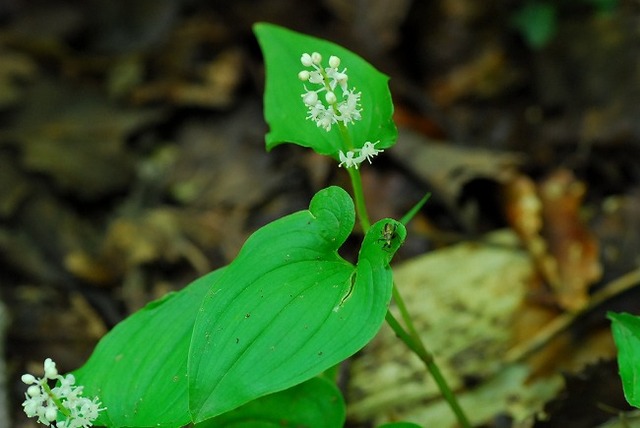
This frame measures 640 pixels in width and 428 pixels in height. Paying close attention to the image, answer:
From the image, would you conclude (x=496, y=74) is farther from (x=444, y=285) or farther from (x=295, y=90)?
(x=295, y=90)

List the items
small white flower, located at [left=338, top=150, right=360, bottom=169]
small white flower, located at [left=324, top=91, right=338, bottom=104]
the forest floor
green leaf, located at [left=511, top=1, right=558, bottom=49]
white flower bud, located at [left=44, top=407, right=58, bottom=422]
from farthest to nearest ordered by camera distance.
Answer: green leaf, located at [left=511, top=1, right=558, bottom=49] → the forest floor → small white flower, located at [left=338, top=150, right=360, bottom=169] → small white flower, located at [left=324, top=91, right=338, bottom=104] → white flower bud, located at [left=44, top=407, right=58, bottom=422]

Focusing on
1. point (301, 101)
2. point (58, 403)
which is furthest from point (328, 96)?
point (58, 403)

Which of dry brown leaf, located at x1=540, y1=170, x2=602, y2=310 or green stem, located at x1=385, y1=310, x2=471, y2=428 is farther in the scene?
dry brown leaf, located at x1=540, y1=170, x2=602, y2=310

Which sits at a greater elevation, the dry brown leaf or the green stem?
the dry brown leaf

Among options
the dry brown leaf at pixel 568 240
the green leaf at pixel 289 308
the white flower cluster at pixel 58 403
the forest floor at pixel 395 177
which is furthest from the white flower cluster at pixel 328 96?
the dry brown leaf at pixel 568 240

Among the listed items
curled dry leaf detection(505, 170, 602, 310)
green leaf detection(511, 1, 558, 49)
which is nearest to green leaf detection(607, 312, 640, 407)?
curled dry leaf detection(505, 170, 602, 310)

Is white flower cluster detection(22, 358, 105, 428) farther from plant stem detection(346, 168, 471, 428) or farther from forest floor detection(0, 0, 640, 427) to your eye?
forest floor detection(0, 0, 640, 427)

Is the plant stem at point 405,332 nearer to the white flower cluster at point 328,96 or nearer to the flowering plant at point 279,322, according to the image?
the flowering plant at point 279,322
